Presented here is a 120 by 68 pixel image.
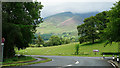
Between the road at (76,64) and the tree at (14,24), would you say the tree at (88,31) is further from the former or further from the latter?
the road at (76,64)

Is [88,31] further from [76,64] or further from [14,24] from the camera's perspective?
[76,64]

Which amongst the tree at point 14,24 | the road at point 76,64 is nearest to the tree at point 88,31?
the tree at point 14,24

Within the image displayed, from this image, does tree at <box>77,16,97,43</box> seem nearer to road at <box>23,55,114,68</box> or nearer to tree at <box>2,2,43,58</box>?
tree at <box>2,2,43,58</box>

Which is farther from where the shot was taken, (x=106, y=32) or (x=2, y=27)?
(x=106, y=32)

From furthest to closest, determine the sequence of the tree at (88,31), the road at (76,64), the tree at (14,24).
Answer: the tree at (88,31) → the tree at (14,24) → the road at (76,64)

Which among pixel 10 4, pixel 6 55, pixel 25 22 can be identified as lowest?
pixel 6 55

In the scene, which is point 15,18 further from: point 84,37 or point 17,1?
point 84,37

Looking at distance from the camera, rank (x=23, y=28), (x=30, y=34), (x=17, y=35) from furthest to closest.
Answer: (x=30, y=34)
(x=23, y=28)
(x=17, y=35)

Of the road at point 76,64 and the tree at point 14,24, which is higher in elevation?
the tree at point 14,24

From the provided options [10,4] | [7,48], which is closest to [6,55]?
[7,48]

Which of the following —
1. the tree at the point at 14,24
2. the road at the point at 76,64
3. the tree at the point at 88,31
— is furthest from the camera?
the tree at the point at 88,31

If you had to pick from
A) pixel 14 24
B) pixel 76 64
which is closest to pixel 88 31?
pixel 14 24

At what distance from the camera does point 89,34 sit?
243ft

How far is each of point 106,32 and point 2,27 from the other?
51.6 ft
